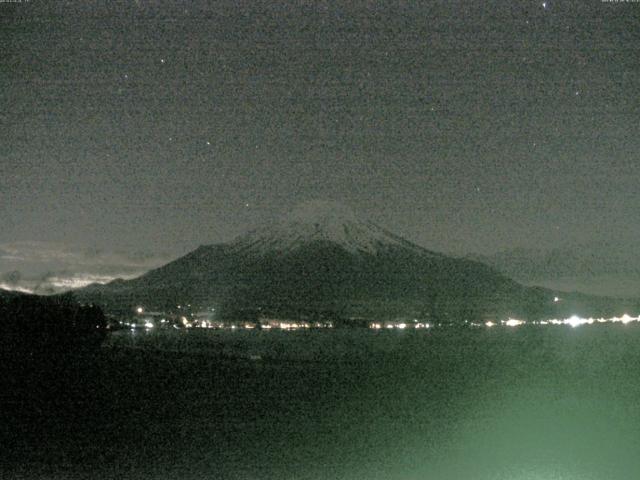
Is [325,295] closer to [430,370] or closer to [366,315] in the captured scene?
[366,315]

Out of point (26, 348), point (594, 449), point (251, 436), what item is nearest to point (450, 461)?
Answer: point (594, 449)

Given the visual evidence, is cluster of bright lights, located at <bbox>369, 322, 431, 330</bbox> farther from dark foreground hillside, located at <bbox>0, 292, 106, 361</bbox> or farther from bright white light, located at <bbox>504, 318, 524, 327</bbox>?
dark foreground hillside, located at <bbox>0, 292, 106, 361</bbox>

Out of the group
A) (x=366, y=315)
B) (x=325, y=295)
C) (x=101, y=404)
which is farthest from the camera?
(x=325, y=295)

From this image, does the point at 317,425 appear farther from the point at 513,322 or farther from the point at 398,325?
the point at 513,322

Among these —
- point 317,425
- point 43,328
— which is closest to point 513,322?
point 43,328

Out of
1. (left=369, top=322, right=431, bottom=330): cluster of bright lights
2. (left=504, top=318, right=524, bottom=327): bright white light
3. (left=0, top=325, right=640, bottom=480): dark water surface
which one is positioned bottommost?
(left=0, top=325, right=640, bottom=480): dark water surface

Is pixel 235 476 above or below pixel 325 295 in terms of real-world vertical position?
below

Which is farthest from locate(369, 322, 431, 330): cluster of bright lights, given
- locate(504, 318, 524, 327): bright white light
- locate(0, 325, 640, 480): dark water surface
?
locate(0, 325, 640, 480): dark water surface

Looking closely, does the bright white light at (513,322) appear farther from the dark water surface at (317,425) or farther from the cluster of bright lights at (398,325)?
the dark water surface at (317,425)

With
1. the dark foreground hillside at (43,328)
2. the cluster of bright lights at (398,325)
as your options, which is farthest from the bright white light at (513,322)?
the dark foreground hillside at (43,328)
